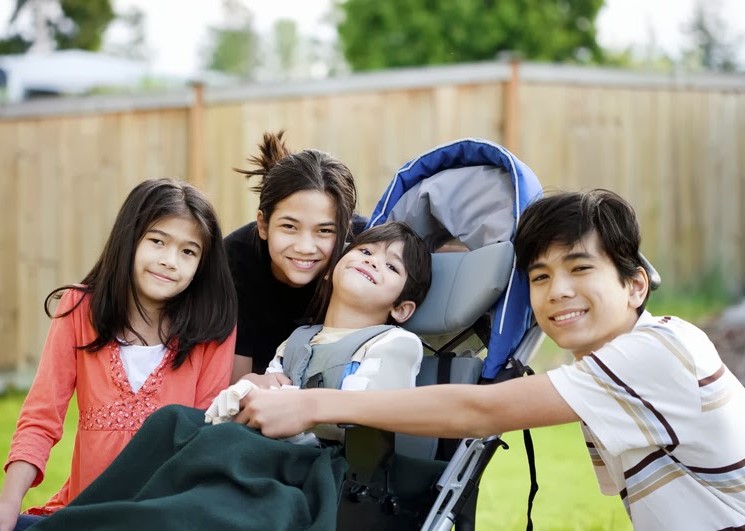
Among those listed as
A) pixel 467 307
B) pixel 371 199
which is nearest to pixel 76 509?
pixel 467 307

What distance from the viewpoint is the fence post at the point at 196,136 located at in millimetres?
7094

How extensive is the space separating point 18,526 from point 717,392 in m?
1.56

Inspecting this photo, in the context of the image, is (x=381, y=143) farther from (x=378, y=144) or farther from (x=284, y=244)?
(x=284, y=244)

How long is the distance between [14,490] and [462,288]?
1.20 metres

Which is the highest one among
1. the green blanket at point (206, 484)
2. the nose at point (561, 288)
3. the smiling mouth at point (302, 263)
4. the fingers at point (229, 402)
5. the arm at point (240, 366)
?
the nose at point (561, 288)

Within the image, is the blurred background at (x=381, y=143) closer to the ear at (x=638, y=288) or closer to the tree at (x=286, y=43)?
the ear at (x=638, y=288)

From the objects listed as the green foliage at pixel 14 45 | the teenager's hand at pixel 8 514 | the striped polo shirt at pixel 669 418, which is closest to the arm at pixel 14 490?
the teenager's hand at pixel 8 514

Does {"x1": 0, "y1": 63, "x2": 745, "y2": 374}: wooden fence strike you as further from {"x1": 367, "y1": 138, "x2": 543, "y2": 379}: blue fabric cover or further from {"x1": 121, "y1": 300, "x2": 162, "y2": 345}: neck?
{"x1": 121, "y1": 300, "x2": 162, "y2": 345}: neck

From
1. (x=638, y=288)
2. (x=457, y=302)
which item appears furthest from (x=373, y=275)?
(x=638, y=288)

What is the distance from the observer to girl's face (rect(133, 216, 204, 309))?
9.20 ft

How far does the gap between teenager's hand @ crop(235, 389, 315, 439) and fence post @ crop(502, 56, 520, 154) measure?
14.1 ft

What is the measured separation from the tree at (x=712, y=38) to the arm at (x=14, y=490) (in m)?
15.2

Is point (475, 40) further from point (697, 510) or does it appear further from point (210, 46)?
point (210, 46)

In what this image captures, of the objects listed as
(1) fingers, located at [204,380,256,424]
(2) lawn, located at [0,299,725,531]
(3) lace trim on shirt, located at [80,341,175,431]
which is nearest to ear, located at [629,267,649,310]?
(1) fingers, located at [204,380,256,424]
